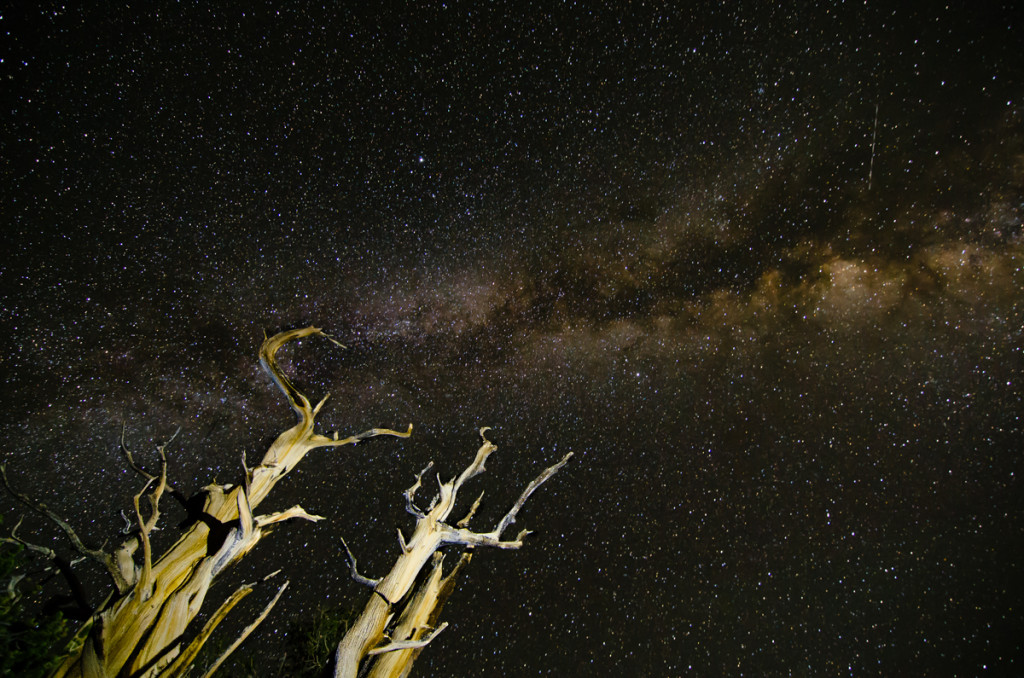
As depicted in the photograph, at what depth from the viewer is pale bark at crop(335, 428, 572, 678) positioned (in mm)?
3834

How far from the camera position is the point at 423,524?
484 cm

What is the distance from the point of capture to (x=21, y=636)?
4.31 m

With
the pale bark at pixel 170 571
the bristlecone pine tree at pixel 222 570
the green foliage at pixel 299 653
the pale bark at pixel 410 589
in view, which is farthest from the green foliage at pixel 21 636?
the green foliage at pixel 299 653

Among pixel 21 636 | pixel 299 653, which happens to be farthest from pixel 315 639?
pixel 21 636

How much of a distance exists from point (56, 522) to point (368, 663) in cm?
301

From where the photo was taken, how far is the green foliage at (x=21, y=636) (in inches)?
167

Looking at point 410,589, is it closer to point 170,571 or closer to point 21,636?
point 170,571

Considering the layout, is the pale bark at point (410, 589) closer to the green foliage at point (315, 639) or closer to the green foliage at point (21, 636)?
the green foliage at point (21, 636)

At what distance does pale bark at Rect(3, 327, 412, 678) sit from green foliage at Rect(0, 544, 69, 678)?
0.98 metres

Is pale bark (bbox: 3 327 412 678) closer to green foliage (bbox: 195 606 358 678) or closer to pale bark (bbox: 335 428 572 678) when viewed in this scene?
pale bark (bbox: 335 428 572 678)

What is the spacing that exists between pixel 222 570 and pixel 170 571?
472 mm

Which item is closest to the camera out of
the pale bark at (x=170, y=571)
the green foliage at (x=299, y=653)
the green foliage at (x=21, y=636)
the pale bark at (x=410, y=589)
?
the pale bark at (x=170, y=571)

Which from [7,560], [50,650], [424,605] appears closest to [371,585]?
[424,605]

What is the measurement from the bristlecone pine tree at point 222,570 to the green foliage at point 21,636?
0.68m
